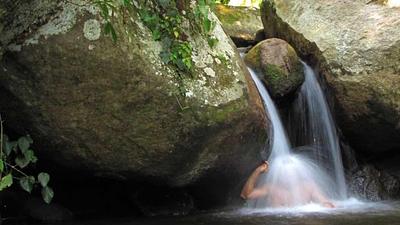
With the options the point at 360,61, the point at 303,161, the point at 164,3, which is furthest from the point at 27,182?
the point at 360,61

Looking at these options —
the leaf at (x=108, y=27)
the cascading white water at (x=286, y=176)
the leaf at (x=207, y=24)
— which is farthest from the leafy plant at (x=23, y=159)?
the cascading white water at (x=286, y=176)

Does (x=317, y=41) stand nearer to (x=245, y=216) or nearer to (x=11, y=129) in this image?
(x=245, y=216)

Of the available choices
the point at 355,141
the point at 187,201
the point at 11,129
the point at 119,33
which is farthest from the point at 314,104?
the point at 11,129

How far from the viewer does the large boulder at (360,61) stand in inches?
242

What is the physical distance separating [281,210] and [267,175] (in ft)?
1.53

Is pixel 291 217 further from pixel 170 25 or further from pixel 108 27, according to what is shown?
pixel 108 27

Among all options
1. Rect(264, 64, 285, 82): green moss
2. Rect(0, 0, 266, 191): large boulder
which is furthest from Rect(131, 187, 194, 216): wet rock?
Rect(264, 64, 285, 82): green moss

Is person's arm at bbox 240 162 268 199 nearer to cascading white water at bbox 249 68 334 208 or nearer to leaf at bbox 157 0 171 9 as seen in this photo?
cascading white water at bbox 249 68 334 208

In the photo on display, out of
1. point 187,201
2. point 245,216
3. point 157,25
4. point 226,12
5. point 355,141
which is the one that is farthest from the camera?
point 226,12

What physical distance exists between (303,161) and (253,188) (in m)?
0.90

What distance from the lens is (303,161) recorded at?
620 centimetres

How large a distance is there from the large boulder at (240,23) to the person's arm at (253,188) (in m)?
4.32

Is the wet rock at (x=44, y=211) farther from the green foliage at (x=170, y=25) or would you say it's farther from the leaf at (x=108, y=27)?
the leaf at (x=108, y=27)

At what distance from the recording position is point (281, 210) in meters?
5.37
